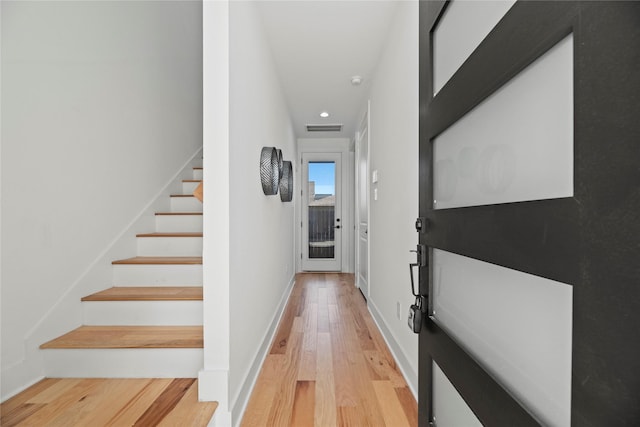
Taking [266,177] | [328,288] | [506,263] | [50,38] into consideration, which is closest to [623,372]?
[506,263]

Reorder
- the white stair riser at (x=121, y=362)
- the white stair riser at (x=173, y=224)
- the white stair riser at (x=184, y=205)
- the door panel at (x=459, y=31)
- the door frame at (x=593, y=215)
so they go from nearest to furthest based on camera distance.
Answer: the door frame at (x=593, y=215) < the door panel at (x=459, y=31) < the white stair riser at (x=121, y=362) < the white stair riser at (x=173, y=224) < the white stair riser at (x=184, y=205)

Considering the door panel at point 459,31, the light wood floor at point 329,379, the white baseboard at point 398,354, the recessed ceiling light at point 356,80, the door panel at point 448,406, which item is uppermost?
the recessed ceiling light at point 356,80

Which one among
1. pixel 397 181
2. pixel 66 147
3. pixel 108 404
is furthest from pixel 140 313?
pixel 397 181

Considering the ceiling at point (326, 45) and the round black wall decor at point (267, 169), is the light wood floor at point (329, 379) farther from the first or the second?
the ceiling at point (326, 45)

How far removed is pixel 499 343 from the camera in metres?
0.70

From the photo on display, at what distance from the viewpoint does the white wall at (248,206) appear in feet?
5.13

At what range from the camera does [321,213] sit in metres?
6.17

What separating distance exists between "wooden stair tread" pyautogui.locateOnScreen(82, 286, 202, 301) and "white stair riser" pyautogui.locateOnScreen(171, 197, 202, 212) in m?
1.08

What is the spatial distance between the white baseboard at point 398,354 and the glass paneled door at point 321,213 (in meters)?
2.91

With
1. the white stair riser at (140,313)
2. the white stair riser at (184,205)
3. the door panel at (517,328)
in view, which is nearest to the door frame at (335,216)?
the white stair riser at (184,205)

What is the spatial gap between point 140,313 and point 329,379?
1.32 meters

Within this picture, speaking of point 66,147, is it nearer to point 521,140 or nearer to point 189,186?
point 189,186

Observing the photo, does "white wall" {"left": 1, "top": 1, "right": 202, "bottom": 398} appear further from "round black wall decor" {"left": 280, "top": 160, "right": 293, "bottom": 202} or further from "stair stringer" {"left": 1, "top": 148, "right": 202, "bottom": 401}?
"round black wall decor" {"left": 280, "top": 160, "right": 293, "bottom": 202}

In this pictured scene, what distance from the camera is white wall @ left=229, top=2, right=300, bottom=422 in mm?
1562
